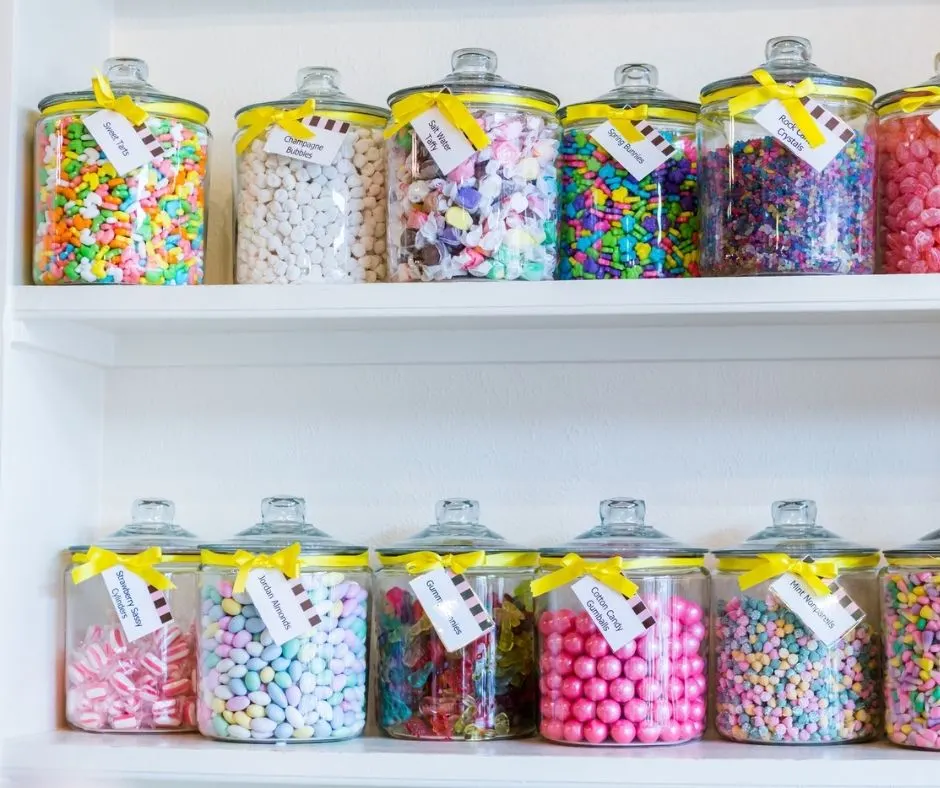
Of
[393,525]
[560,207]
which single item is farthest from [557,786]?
[560,207]

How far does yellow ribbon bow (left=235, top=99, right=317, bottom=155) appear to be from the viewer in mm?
1285

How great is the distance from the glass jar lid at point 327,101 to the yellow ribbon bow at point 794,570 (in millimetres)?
593

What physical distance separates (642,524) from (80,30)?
0.85 meters

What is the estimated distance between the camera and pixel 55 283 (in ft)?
4.25

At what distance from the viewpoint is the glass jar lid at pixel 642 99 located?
1287 mm

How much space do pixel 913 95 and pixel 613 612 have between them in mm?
579

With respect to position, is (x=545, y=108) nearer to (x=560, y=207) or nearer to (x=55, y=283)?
(x=560, y=207)

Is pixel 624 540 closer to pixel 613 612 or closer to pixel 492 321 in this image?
pixel 613 612

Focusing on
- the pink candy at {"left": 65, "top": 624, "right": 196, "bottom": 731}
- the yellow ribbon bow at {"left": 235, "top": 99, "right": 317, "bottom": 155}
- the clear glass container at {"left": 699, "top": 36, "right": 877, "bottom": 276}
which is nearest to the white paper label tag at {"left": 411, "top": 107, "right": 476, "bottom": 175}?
the yellow ribbon bow at {"left": 235, "top": 99, "right": 317, "bottom": 155}

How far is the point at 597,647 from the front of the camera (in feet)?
4.01

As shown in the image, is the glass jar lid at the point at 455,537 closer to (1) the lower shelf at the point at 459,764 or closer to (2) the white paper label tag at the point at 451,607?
(2) the white paper label tag at the point at 451,607

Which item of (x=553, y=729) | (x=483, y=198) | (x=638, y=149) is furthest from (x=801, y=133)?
(x=553, y=729)

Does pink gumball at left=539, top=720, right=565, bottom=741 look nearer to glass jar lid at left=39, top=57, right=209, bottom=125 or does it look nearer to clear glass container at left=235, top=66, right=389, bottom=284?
clear glass container at left=235, top=66, right=389, bottom=284

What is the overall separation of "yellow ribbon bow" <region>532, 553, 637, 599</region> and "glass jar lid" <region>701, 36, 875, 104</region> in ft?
1.54
